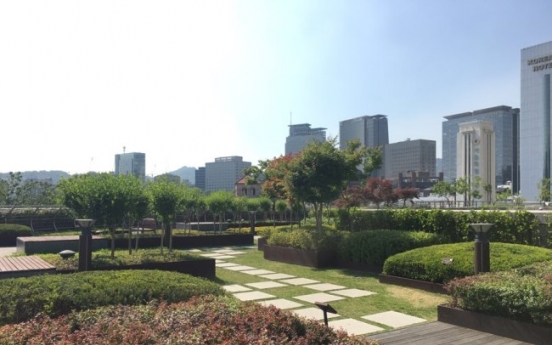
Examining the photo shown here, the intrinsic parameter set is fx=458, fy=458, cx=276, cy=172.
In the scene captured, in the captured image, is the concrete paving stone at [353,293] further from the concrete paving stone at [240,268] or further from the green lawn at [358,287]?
the concrete paving stone at [240,268]

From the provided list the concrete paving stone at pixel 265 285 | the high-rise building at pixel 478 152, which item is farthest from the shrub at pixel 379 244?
the high-rise building at pixel 478 152

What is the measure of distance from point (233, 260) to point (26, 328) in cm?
1081

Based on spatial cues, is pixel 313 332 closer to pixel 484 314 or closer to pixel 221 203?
pixel 484 314

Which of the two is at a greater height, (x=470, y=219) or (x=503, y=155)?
(x=503, y=155)

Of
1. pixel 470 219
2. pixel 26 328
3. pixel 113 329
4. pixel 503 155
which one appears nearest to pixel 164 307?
pixel 113 329

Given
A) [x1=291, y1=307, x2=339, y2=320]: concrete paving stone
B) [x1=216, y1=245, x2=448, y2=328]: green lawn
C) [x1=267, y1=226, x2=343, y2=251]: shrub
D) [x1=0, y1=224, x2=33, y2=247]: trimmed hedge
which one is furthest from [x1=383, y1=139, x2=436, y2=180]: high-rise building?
[x1=291, y1=307, x2=339, y2=320]: concrete paving stone

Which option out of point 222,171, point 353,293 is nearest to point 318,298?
point 353,293

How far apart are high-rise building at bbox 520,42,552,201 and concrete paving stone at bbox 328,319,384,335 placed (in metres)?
85.9

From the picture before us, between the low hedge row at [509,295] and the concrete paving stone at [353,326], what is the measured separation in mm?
1317

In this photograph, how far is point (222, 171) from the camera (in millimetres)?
177750

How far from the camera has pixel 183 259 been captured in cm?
1120

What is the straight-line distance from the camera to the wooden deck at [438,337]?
18.8 feet

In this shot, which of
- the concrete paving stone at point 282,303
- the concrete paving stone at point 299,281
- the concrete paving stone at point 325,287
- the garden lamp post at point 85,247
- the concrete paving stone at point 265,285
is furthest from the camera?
the concrete paving stone at point 299,281

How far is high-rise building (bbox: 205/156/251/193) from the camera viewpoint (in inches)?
6828
